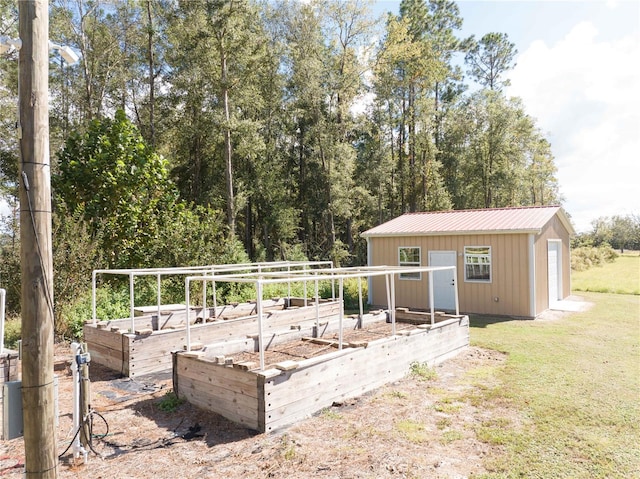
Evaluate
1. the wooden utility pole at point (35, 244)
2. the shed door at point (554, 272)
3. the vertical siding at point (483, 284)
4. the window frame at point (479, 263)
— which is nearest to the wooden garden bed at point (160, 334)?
the wooden utility pole at point (35, 244)

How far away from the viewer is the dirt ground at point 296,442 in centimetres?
392

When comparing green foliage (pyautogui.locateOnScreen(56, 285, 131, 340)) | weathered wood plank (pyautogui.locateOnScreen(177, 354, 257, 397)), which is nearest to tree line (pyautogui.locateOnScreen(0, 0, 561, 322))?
green foliage (pyautogui.locateOnScreen(56, 285, 131, 340))

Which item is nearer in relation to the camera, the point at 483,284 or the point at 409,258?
the point at 483,284

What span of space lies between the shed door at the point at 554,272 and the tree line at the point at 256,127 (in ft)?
32.2

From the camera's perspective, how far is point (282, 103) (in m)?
24.3

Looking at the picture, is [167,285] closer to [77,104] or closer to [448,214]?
[448,214]

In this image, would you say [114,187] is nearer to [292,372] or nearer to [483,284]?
[292,372]

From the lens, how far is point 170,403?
561 cm

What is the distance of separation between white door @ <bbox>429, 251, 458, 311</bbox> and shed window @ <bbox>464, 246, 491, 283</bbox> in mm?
386

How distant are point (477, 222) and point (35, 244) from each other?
12620mm

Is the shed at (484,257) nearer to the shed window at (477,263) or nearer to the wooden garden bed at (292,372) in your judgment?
the shed window at (477,263)

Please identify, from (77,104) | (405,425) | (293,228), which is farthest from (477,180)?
(405,425)

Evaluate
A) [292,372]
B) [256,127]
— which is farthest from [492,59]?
[292,372]

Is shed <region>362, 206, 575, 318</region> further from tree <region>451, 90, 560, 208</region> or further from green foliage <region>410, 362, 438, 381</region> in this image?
tree <region>451, 90, 560, 208</region>
